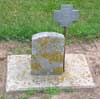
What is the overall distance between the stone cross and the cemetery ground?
796 millimetres

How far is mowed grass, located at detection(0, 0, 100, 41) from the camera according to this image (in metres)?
5.91

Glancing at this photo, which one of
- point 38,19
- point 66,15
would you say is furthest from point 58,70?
point 38,19

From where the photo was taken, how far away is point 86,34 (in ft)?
19.5

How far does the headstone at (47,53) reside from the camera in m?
4.45

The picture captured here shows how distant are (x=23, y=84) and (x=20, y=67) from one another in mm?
393

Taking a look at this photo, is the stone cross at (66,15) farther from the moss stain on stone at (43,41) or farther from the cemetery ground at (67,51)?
the cemetery ground at (67,51)

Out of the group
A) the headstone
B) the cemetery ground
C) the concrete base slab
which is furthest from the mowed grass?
the headstone

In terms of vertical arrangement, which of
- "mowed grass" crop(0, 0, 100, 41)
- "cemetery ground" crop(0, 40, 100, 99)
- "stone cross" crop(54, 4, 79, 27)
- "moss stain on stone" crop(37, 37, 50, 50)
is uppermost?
"stone cross" crop(54, 4, 79, 27)

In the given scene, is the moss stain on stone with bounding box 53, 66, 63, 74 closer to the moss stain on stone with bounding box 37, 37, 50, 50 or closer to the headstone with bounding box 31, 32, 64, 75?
the headstone with bounding box 31, 32, 64, 75

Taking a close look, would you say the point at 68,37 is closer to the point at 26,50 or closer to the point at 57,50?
the point at 26,50

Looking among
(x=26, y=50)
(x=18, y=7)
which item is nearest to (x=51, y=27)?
(x=26, y=50)

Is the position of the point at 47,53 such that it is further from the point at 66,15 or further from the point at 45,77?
the point at 66,15

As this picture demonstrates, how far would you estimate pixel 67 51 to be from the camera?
17.9 feet

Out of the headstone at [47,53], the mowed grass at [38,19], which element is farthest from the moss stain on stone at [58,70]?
the mowed grass at [38,19]
